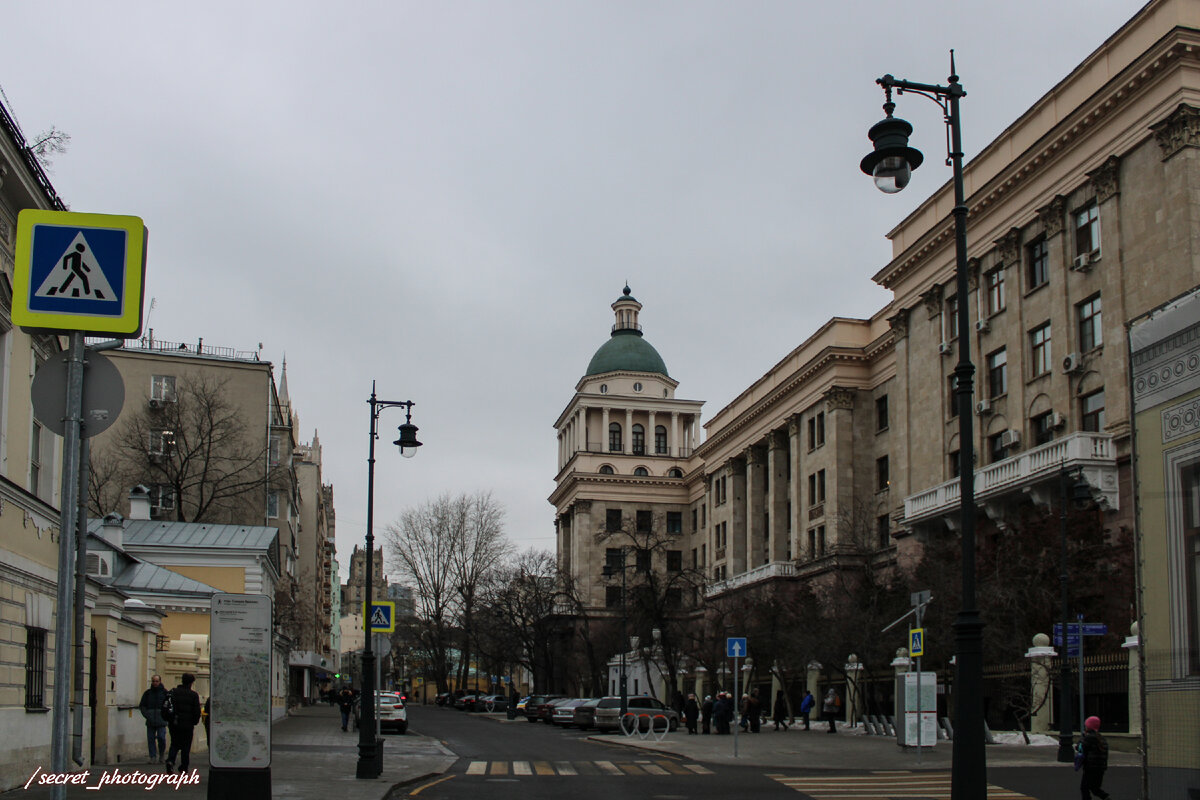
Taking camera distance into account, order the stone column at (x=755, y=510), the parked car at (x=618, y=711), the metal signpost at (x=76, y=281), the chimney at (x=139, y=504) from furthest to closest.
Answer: the stone column at (x=755, y=510)
the parked car at (x=618, y=711)
the chimney at (x=139, y=504)
the metal signpost at (x=76, y=281)

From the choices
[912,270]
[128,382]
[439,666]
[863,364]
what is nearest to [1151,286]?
[912,270]

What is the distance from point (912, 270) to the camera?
53500mm

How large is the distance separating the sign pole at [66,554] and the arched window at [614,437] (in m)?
107

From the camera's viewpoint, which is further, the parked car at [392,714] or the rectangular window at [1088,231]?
the parked car at [392,714]

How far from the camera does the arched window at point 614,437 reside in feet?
373

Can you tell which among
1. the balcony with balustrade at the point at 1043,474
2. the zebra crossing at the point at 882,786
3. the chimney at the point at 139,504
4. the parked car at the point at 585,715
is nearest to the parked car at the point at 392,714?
the parked car at the point at 585,715

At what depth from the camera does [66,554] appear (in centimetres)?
598

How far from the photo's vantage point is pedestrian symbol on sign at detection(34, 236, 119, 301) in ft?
20.9

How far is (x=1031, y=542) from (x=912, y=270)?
1913cm

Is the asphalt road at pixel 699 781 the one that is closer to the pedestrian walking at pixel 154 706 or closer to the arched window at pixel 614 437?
the pedestrian walking at pixel 154 706

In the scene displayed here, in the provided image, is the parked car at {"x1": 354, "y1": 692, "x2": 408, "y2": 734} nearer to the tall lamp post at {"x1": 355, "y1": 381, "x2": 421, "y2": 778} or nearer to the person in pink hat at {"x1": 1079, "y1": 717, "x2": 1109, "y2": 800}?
the tall lamp post at {"x1": 355, "y1": 381, "x2": 421, "y2": 778}

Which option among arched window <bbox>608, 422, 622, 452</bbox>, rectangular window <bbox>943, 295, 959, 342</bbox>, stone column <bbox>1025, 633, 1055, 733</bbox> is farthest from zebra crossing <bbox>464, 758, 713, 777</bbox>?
arched window <bbox>608, 422, 622, 452</bbox>

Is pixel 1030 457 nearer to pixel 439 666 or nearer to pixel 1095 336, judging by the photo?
pixel 1095 336

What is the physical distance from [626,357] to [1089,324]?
79616 millimetres
